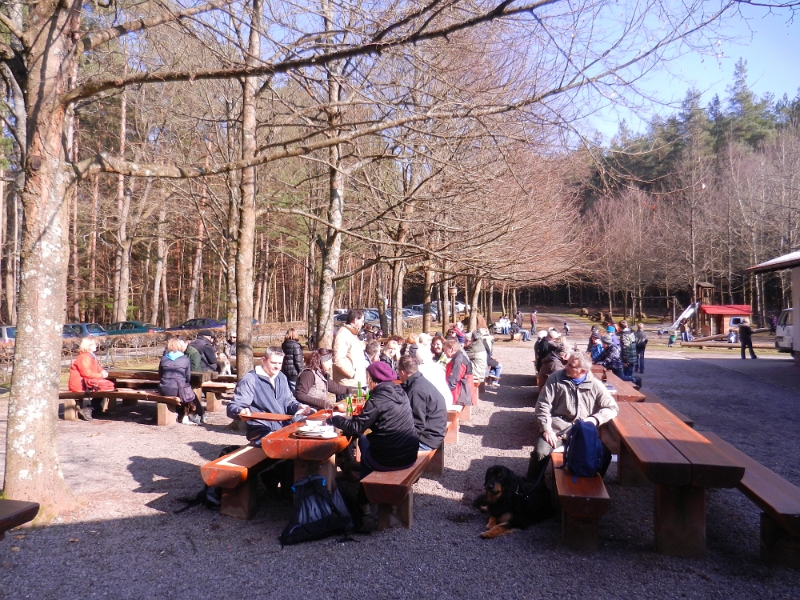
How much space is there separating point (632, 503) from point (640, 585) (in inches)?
75.1

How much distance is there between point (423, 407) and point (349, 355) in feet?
7.04

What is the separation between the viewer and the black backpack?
15.9 ft

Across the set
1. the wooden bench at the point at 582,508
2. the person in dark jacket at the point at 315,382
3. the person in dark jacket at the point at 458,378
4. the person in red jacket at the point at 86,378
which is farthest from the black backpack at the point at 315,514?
the person in red jacket at the point at 86,378

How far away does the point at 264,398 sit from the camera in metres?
6.62

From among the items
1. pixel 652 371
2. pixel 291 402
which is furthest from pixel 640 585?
pixel 652 371

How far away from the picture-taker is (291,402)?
22.6 ft

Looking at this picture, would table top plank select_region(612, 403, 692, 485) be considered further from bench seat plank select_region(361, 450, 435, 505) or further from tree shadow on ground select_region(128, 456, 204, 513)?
tree shadow on ground select_region(128, 456, 204, 513)

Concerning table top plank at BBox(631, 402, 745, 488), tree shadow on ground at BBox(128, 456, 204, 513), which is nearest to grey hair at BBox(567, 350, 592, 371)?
table top plank at BBox(631, 402, 745, 488)

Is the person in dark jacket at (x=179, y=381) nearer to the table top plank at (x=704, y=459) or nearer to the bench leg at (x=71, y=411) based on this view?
the bench leg at (x=71, y=411)

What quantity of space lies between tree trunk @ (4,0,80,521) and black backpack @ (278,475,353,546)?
2.06m

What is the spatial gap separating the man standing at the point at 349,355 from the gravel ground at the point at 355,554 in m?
1.85

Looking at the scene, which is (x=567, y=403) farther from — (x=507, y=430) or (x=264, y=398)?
(x=507, y=430)

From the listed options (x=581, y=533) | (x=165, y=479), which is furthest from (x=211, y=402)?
(x=581, y=533)

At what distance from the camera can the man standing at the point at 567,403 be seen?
5949mm
